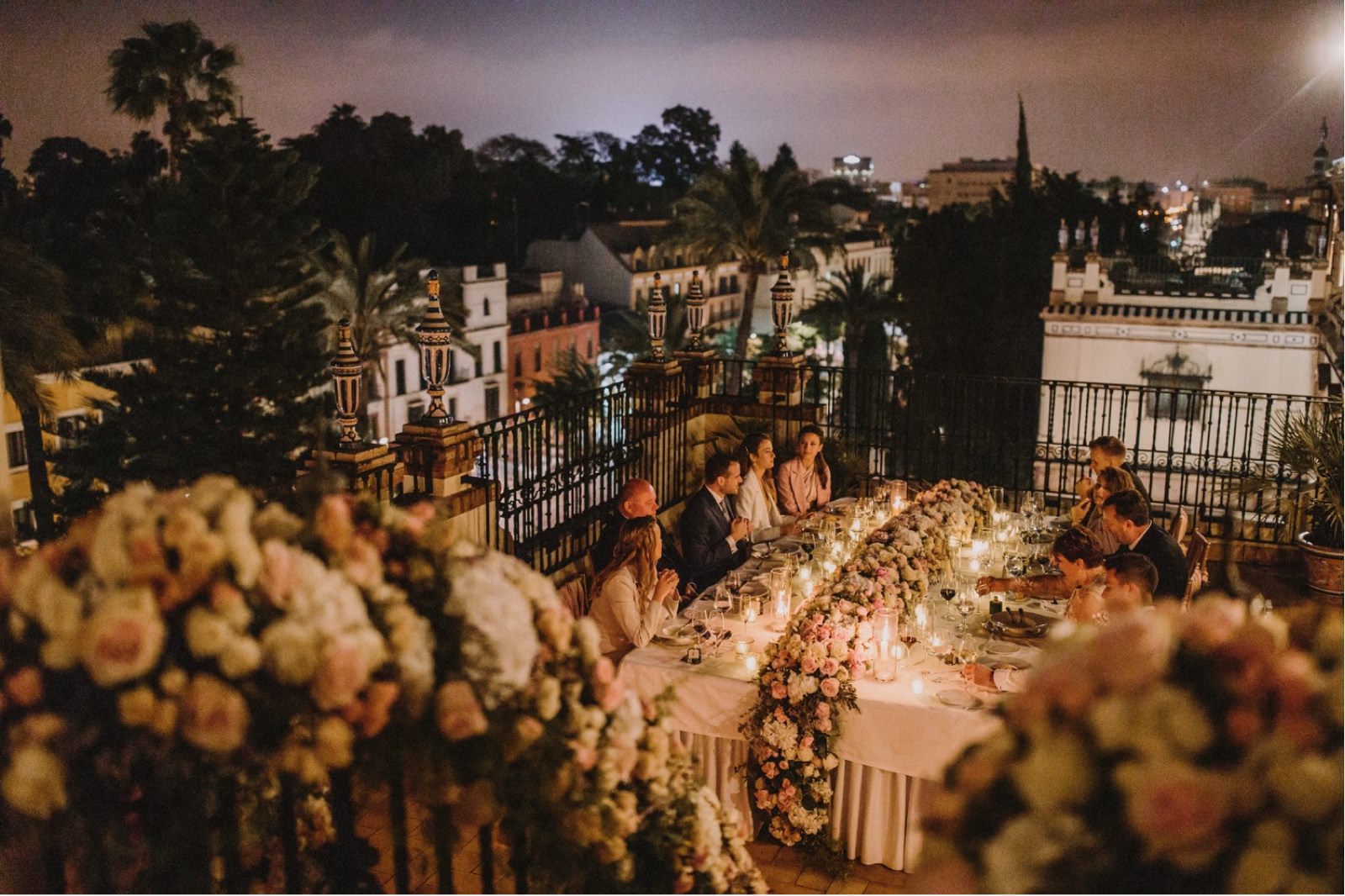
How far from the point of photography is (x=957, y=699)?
427 centimetres

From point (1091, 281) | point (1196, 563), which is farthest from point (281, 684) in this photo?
point (1091, 281)

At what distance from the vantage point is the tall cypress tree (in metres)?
21.3

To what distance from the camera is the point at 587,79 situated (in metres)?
67.8

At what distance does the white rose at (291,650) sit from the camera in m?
1.74

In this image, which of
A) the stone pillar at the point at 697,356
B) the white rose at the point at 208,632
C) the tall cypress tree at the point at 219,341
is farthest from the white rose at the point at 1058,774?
the tall cypress tree at the point at 219,341

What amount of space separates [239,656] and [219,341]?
21871 millimetres

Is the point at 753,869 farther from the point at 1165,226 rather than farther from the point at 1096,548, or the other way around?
the point at 1165,226

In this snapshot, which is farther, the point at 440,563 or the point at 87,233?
the point at 87,233

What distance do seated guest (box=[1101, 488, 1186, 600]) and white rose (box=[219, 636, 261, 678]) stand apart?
434 centimetres

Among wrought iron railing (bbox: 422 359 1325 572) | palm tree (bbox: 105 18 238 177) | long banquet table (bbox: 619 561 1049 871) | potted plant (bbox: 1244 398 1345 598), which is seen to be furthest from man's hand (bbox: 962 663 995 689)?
palm tree (bbox: 105 18 238 177)

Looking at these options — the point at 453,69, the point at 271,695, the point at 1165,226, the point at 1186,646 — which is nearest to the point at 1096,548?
the point at 1186,646

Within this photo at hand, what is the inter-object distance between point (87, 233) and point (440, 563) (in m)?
28.7

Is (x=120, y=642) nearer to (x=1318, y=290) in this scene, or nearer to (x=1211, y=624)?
(x=1211, y=624)

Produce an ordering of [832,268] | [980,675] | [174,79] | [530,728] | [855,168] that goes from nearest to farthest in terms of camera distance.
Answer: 1. [530,728]
2. [980,675]
3. [174,79]
4. [832,268]
5. [855,168]
